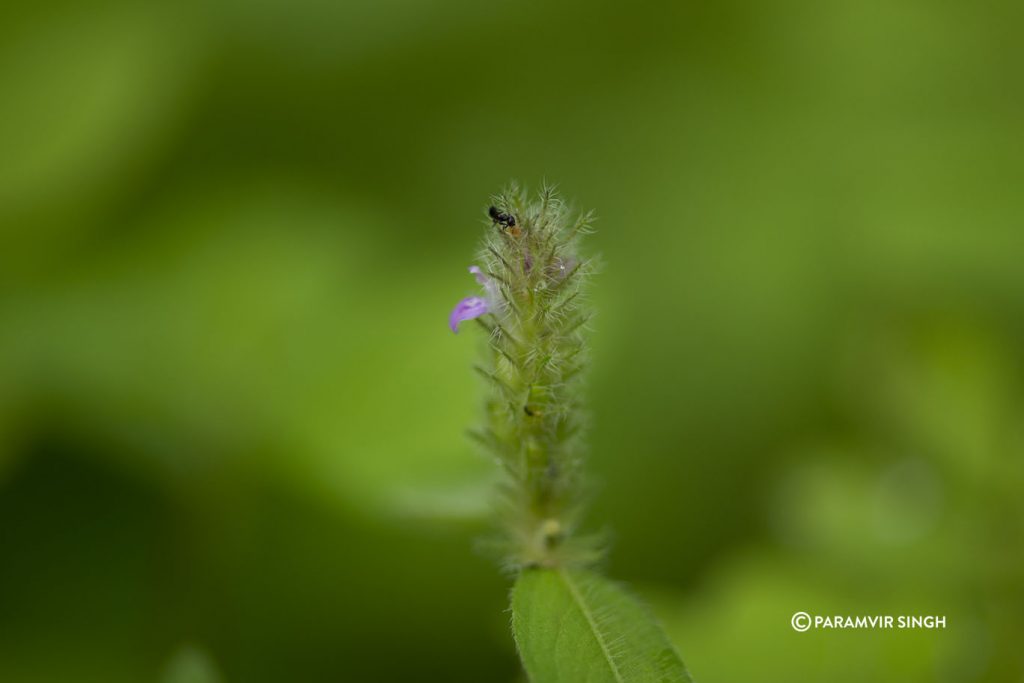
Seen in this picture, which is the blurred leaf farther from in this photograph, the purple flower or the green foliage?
the purple flower

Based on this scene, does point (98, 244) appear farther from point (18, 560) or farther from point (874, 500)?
point (874, 500)

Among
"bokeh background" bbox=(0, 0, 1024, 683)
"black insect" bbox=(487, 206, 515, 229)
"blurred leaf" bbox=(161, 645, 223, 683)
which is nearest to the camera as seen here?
"black insect" bbox=(487, 206, 515, 229)

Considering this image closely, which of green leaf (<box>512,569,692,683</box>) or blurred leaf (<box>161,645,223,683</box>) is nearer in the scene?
green leaf (<box>512,569,692,683</box>)

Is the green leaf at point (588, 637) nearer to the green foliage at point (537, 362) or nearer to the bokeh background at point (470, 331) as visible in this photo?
the green foliage at point (537, 362)

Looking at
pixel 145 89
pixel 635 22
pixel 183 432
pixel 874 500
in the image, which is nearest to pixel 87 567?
pixel 183 432

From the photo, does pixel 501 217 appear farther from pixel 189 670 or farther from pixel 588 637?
pixel 189 670

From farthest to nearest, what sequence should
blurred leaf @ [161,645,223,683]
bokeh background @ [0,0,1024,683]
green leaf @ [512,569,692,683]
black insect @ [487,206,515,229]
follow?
bokeh background @ [0,0,1024,683] → blurred leaf @ [161,645,223,683] → black insect @ [487,206,515,229] → green leaf @ [512,569,692,683]

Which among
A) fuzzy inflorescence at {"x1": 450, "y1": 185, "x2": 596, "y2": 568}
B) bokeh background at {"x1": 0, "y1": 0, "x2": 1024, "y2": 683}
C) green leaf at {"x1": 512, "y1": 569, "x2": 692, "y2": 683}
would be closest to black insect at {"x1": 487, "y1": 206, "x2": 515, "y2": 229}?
fuzzy inflorescence at {"x1": 450, "y1": 185, "x2": 596, "y2": 568}

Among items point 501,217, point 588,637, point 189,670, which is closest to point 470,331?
point 189,670
